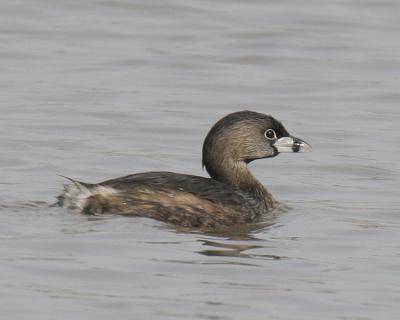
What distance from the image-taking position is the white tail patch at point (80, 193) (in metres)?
11.4

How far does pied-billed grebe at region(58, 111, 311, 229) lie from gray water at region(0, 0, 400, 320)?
0.14m

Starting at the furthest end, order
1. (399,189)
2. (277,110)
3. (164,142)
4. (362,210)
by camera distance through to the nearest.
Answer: (277,110)
(164,142)
(399,189)
(362,210)

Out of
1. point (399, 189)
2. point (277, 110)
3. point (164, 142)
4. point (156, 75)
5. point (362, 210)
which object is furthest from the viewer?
point (156, 75)

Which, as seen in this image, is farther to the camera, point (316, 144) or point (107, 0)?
point (107, 0)

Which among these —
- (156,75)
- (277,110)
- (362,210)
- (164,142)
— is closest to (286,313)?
(362,210)

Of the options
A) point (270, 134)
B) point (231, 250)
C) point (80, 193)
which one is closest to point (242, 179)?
point (270, 134)

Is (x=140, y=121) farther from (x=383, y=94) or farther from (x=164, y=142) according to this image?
(x=383, y=94)

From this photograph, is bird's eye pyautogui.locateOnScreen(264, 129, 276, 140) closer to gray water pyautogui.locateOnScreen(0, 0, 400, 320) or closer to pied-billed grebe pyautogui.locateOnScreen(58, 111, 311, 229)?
pied-billed grebe pyautogui.locateOnScreen(58, 111, 311, 229)

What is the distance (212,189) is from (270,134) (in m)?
1.02

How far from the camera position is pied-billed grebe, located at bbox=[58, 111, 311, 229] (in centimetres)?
1135

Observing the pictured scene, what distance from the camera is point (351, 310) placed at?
9211 mm

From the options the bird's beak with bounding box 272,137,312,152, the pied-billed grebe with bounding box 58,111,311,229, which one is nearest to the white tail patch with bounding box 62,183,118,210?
the pied-billed grebe with bounding box 58,111,311,229

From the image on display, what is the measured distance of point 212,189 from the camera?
11.7m

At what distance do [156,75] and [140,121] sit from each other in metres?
2.34
